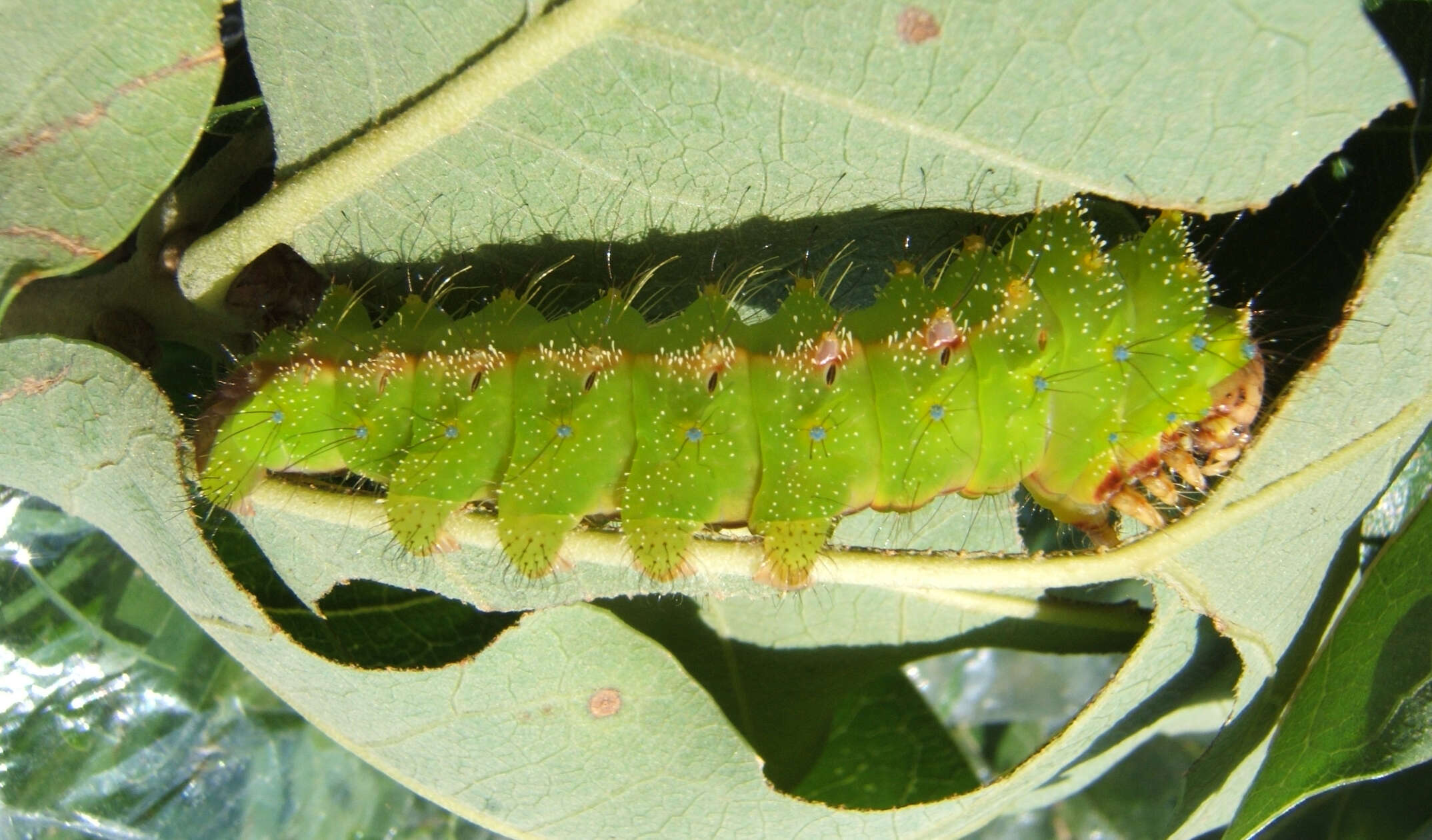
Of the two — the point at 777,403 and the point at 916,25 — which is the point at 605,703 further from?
the point at 916,25

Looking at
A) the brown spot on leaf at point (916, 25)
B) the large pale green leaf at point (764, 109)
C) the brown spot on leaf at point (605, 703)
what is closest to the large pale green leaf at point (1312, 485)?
the large pale green leaf at point (764, 109)

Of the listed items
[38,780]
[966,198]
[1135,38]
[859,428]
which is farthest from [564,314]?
[38,780]

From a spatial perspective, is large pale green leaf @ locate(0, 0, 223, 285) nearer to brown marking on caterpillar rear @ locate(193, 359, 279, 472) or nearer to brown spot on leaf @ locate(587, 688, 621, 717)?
brown marking on caterpillar rear @ locate(193, 359, 279, 472)

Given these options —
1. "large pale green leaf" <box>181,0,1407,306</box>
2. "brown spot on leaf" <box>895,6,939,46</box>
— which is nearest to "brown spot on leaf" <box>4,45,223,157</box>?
"large pale green leaf" <box>181,0,1407,306</box>

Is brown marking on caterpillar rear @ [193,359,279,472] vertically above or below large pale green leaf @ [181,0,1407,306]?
below

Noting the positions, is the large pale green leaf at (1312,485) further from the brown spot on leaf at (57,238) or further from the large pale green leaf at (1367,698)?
the brown spot on leaf at (57,238)
